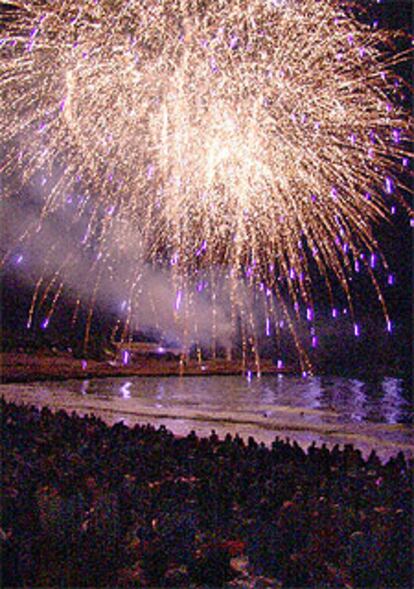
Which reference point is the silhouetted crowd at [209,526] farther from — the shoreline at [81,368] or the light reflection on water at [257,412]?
the shoreline at [81,368]

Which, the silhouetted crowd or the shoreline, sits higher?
the shoreline

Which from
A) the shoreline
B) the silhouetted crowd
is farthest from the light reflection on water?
the shoreline

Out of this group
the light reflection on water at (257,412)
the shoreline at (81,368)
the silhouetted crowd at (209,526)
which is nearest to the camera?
the silhouetted crowd at (209,526)

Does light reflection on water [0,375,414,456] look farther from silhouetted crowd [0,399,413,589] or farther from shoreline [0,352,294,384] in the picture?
shoreline [0,352,294,384]

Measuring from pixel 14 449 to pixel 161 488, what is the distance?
3120mm

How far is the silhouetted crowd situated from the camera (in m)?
5.28

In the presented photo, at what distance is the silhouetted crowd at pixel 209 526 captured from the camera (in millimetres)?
5281

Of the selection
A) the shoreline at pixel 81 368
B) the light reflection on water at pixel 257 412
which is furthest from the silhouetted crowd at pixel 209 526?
the shoreline at pixel 81 368

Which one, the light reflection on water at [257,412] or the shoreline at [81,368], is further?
the shoreline at [81,368]

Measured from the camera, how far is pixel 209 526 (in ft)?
19.7

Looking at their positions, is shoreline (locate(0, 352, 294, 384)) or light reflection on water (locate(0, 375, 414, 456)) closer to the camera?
light reflection on water (locate(0, 375, 414, 456))

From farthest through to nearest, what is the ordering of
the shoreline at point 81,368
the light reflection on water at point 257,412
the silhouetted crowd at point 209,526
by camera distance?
1. the shoreline at point 81,368
2. the light reflection on water at point 257,412
3. the silhouetted crowd at point 209,526

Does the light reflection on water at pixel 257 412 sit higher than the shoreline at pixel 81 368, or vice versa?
the shoreline at pixel 81 368

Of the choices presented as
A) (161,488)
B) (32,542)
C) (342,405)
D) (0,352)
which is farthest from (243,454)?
(0,352)
